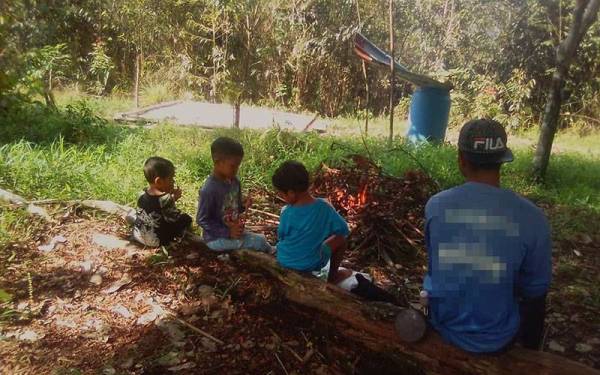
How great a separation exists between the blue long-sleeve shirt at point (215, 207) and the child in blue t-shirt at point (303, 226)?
2.13 ft

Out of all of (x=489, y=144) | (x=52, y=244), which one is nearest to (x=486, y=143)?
(x=489, y=144)

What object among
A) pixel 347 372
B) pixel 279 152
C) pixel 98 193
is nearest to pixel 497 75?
pixel 279 152

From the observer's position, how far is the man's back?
1.95m

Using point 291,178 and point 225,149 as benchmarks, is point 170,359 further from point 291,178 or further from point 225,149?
point 225,149

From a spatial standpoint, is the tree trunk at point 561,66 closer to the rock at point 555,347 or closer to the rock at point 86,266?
the rock at point 555,347

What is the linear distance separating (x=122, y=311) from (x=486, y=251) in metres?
2.27

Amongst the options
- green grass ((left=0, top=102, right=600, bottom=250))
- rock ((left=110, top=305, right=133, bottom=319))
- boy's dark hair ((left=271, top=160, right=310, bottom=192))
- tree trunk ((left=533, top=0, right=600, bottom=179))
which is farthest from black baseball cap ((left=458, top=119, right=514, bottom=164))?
tree trunk ((left=533, top=0, right=600, bottom=179))

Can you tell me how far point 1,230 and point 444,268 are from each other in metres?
3.54

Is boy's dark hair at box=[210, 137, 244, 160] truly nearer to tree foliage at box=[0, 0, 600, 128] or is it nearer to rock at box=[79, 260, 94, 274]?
rock at box=[79, 260, 94, 274]

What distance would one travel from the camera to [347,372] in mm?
2582

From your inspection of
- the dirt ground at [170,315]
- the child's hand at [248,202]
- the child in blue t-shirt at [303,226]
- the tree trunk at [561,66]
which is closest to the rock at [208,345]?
the dirt ground at [170,315]

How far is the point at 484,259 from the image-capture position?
2.01m

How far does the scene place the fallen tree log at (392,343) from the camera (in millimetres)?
2137

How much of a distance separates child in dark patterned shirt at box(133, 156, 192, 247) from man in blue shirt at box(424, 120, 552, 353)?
7.21ft
